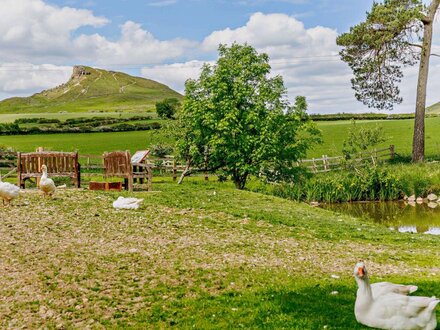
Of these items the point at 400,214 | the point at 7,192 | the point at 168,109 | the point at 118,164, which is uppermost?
the point at 168,109

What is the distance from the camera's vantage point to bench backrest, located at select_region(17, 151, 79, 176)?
26.3 metres

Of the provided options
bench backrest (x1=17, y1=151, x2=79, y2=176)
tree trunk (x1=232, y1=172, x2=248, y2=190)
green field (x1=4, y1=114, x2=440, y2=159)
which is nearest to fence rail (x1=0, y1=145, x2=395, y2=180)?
tree trunk (x1=232, y1=172, x2=248, y2=190)

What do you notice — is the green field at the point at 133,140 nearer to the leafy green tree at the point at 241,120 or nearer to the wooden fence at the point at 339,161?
the wooden fence at the point at 339,161

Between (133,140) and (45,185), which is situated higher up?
(133,140)

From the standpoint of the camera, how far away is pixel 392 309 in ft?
26.4

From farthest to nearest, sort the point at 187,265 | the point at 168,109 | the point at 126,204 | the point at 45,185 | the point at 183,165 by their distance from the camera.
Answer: the point at 168,109 → the point at 183,165 → the point at 45,185 → the point at 126,204 → the point at 187,265

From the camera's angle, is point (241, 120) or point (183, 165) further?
point (183, 165)

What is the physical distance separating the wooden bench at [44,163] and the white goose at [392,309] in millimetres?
20621

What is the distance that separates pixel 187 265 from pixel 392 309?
5.54 m

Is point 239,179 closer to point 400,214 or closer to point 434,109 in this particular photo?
point 400,214

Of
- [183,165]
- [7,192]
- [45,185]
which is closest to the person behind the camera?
[7,192]

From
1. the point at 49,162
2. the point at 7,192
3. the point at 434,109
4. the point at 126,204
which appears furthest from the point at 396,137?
the point at 434,109

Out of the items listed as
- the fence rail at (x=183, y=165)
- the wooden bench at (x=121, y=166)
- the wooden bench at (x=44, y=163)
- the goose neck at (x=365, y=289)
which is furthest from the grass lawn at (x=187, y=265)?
the fence rail at (x=183, y=165)

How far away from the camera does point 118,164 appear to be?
28.2m
